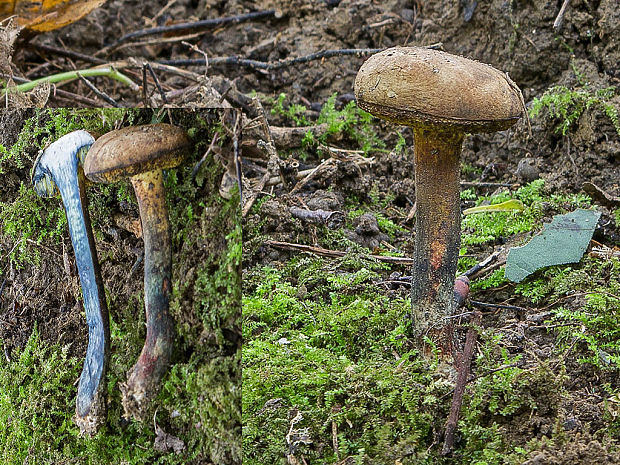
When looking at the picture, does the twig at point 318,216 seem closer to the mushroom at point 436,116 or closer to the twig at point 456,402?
the mushroom at point 436,116

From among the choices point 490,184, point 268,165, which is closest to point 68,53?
point 268,165

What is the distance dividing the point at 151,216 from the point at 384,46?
10.9 feet

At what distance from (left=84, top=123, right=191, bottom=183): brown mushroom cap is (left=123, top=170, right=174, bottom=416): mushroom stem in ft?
0.13

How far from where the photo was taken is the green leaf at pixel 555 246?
2.97 metres

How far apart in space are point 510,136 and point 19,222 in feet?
9.94

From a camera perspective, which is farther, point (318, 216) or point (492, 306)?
point (318, 216)

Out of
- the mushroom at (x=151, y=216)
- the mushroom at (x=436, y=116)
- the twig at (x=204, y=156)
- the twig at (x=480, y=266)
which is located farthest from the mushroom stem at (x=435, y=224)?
the mushroom at (x=151, y=216)

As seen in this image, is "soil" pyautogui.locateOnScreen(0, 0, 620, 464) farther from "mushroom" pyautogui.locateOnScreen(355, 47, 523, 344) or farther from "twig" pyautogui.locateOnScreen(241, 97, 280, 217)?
"mushroom" pyautogui.locateOnScreen(355, 47, 523, 344)

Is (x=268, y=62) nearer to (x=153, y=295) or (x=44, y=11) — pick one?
(x=44, y=11)

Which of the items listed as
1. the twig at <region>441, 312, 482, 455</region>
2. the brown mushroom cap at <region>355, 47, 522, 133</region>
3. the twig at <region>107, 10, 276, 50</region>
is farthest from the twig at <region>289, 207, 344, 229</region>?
the twig at <region>107, 10, 276, 50</region>

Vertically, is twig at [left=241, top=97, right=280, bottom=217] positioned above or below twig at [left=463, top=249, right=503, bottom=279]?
above

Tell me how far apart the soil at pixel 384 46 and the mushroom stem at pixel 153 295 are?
2.56ft

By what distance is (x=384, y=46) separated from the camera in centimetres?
476

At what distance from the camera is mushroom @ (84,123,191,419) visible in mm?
1772
